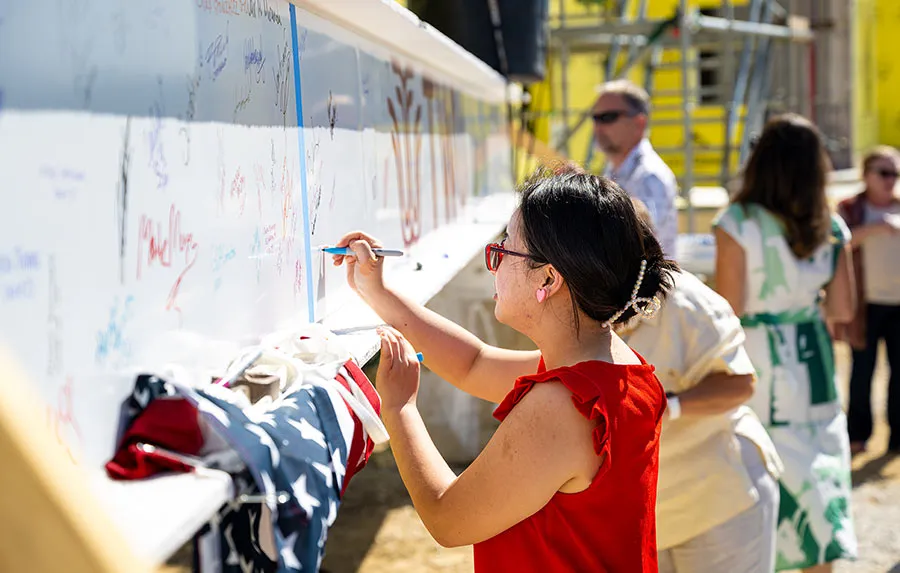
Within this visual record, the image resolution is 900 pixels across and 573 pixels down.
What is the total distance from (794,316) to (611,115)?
1.72 metres

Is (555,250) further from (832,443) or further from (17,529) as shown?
(832,443)

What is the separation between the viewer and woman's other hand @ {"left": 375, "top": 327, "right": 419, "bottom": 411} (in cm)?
205

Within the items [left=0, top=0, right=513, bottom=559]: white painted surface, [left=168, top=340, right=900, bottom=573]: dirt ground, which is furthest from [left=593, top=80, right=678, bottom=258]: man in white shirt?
[left=0, top=0, right=513, bottom=559]: white painted surface

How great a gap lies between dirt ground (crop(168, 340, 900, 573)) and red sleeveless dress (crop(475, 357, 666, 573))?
2940 millimetres

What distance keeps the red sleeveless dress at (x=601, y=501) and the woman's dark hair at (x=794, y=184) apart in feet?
7.17

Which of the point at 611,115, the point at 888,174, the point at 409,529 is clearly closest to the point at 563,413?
the point at 611,115

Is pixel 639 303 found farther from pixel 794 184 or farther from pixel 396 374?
pixel 794 184

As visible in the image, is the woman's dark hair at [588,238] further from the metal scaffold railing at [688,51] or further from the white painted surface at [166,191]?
the metal scaffold railing at [688,51]

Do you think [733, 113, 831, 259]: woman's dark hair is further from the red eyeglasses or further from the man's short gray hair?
the red eyeglasses

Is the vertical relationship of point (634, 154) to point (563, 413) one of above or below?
above

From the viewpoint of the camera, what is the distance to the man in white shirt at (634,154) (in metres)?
5.14

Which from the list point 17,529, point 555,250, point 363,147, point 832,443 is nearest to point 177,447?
point 17,529

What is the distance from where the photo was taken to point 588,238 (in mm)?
1995

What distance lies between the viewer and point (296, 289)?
7.82 ft
